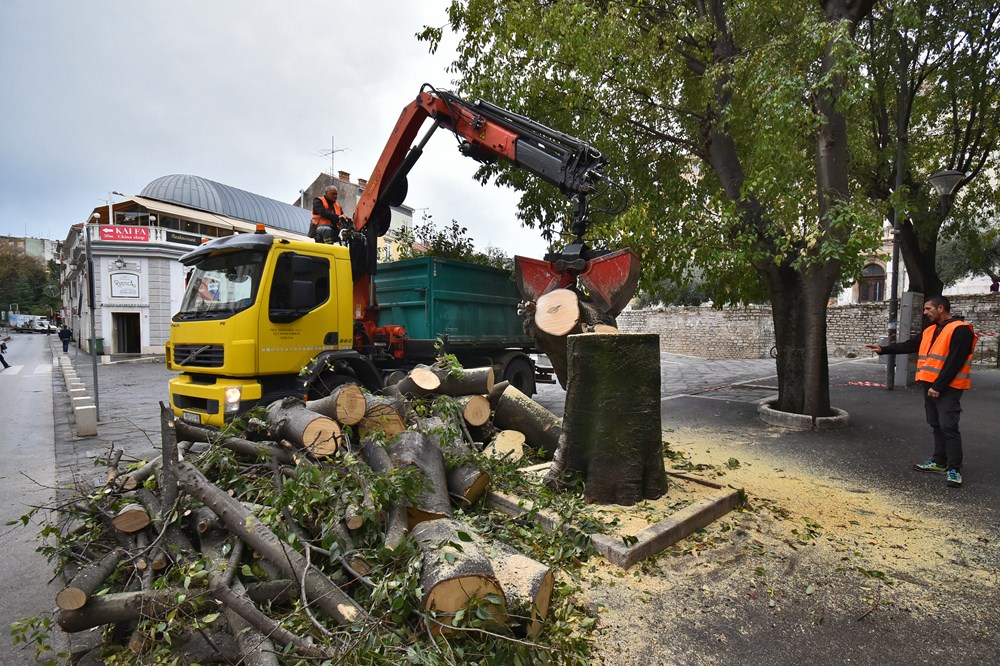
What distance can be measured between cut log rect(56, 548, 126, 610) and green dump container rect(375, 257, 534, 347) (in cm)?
454

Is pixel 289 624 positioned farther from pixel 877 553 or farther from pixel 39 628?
pixel 877 553

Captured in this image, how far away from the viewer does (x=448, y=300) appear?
23.7 feet

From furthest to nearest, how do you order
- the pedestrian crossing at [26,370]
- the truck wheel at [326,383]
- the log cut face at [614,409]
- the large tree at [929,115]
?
the pedestrian crossing at [26,370] → the large tree at [929,115] → the truck wheel at [326,383] → the log cut face at [614,409]

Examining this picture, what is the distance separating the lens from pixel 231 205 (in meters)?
30.3

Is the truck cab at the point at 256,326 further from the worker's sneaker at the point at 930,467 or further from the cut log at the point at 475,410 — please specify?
the worker's sneaker at the point at 930,467

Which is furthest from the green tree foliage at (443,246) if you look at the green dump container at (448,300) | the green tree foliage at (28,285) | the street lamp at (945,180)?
the green tree foliage at (28,285)

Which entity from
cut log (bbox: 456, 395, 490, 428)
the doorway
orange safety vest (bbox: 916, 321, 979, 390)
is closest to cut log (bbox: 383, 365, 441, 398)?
cut log (bbox: 456, 395, 490, 428)

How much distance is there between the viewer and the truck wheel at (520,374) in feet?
26.7

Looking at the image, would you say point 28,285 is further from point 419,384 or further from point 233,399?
point 419,384

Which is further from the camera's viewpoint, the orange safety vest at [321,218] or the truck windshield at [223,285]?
the orange safety vest at [321,218]

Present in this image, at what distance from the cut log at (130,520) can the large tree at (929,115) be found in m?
10.2

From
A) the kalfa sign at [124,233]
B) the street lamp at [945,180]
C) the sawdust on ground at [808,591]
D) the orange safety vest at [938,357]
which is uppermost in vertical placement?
the kalfa sign at [124,233]

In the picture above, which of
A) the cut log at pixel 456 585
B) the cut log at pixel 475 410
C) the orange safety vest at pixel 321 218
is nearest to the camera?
the cut log at pixel 456 585

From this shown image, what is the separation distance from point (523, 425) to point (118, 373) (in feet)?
53.5
